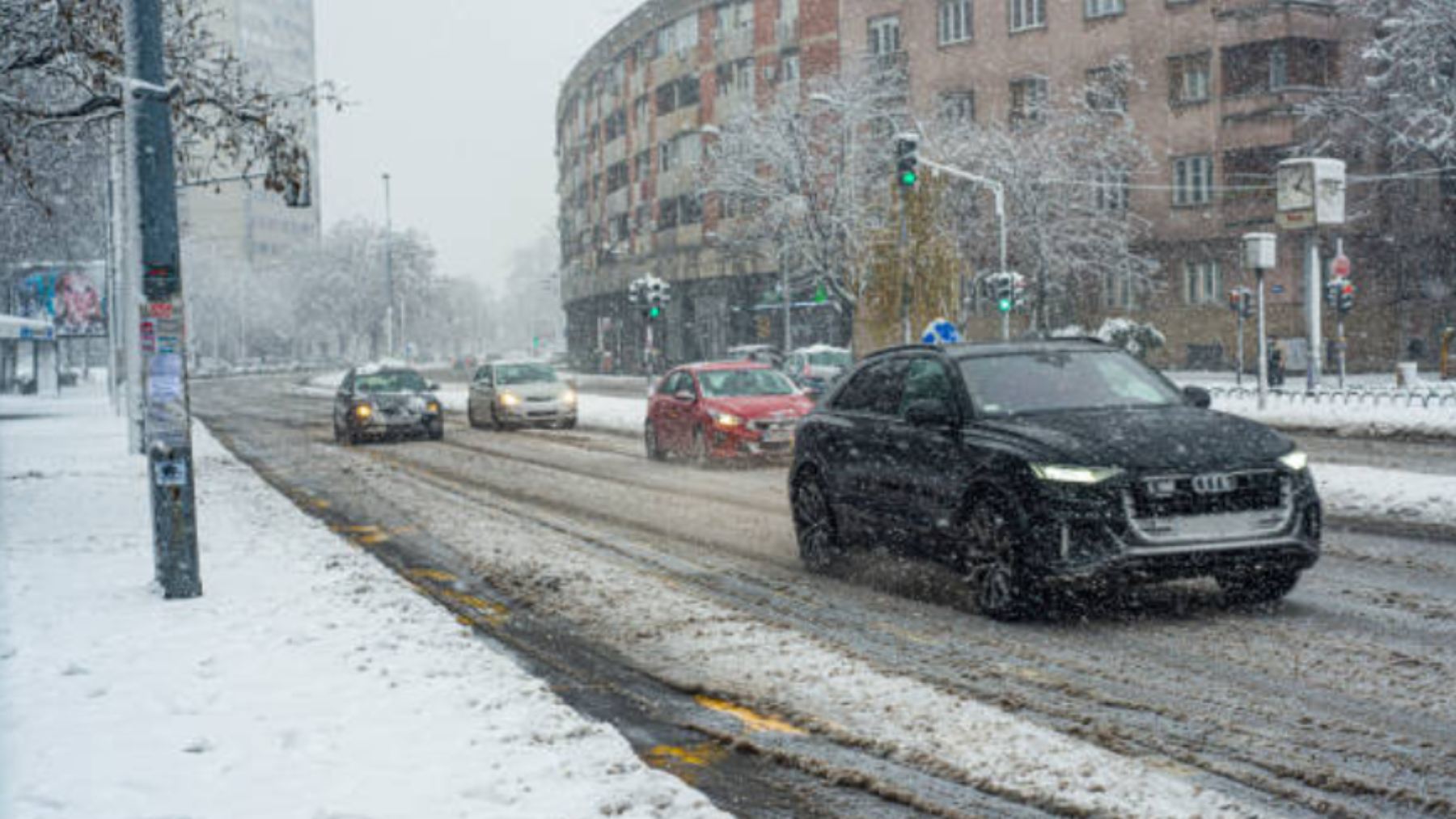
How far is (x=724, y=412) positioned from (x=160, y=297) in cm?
→ 1101

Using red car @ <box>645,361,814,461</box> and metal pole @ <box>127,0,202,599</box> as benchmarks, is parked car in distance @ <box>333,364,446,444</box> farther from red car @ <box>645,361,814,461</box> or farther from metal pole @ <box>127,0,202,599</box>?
metal pole @ <box>127,0,202,599</box>

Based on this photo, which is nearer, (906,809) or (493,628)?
(906,809)

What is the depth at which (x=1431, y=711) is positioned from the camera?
5.47 meters

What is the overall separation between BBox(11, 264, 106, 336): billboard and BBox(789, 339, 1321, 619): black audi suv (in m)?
38.9

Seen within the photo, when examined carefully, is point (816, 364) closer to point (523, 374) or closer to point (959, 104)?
point (523, 374)

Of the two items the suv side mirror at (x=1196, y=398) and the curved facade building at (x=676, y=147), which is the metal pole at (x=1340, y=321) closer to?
the curved facade building at (x=676, y=147)

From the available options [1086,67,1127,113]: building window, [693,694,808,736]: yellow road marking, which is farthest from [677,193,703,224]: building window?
[693,694,808,736]: yellow road marking

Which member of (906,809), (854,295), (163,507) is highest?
(854,295)

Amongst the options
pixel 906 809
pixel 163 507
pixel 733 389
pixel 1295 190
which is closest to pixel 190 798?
pixel 906 809

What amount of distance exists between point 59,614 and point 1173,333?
45.6m

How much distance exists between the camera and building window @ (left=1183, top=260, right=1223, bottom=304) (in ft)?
157

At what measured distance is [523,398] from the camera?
29547mm

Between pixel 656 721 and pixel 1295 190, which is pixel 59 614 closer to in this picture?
pixel 656 721

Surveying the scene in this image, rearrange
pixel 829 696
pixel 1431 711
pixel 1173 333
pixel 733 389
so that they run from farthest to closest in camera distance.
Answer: pixel 1173 333, pixel 733 389, pixel 829 696, pixel 1431 711
